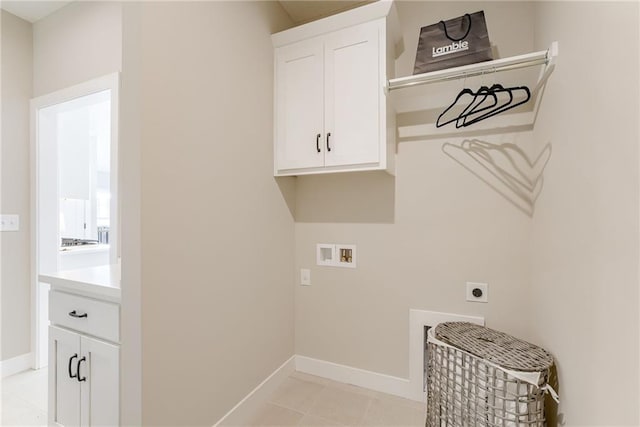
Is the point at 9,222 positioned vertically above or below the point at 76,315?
above

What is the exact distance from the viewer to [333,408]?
1.78 metres

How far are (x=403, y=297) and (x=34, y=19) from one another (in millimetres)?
3669

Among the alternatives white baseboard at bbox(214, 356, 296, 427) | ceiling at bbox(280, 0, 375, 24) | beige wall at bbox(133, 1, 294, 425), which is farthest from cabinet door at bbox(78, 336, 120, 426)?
ceiling at bbox(280, 0, 375, 24)

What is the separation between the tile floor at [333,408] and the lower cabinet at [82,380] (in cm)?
78

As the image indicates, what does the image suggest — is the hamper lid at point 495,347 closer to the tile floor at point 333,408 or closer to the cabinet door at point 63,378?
the tile floor at point 333,408

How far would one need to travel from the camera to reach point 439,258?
182 centimetres

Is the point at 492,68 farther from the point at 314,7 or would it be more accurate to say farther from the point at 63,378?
the point at 63,378

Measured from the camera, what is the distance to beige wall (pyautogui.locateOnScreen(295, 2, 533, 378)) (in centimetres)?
166

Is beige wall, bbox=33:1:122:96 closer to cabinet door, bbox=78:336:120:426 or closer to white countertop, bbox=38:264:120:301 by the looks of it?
white countertop, bbox=38:264:120:301

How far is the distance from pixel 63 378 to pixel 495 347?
2.02 m

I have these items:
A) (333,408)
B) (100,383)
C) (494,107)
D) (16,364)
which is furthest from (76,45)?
(333,408)

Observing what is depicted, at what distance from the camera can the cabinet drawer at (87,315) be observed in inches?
47.3

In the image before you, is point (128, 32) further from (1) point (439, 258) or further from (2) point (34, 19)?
(2) point (34, 19)

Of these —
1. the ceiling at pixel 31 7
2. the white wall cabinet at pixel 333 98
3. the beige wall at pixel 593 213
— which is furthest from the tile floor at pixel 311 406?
the ceiling at pixel 31 7
